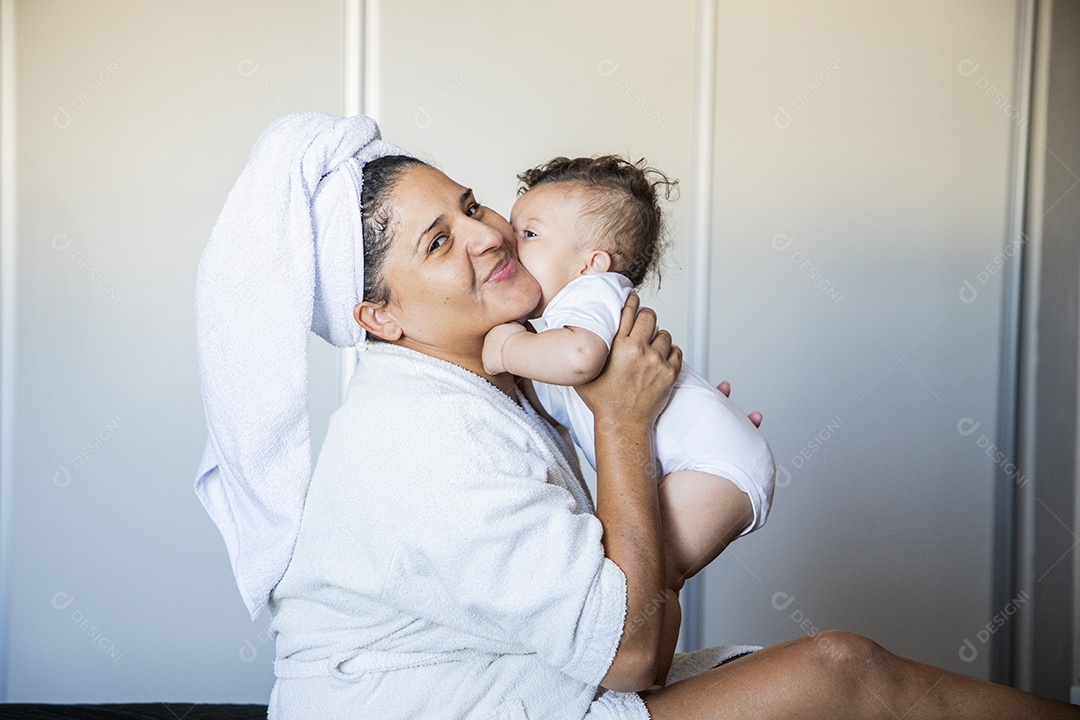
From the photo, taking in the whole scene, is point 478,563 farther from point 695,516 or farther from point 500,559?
point 695,516

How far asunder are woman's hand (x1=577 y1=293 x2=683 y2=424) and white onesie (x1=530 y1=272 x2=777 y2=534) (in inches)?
1.1

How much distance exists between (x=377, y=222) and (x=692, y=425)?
0.55 metres

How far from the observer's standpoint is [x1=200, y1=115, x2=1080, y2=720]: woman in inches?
47.1

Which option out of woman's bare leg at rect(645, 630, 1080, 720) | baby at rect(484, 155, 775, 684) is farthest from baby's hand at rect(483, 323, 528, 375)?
woman's bare leg at rect(645, 630, 1080, 720)

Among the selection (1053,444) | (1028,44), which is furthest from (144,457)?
(1028,44)

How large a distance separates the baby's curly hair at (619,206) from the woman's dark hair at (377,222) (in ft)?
1.14

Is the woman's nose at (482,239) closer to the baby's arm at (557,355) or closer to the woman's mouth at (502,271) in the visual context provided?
the woman's mouth at (502,271)

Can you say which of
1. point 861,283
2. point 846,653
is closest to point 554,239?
point 846,653

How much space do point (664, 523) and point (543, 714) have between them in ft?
1.04

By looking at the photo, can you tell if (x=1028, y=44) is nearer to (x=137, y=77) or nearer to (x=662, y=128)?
(x=662, y=128)

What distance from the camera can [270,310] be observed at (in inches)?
52.2

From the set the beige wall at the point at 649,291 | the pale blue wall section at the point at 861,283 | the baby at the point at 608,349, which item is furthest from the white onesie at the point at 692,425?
the pale blue wall section at the point at 861,283

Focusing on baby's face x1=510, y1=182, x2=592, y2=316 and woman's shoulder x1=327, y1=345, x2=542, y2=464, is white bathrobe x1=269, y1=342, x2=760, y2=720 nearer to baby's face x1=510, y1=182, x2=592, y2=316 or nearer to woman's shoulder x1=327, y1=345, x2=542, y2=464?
woman's shoulder x1=327, y1=345, x2=542, y2=464

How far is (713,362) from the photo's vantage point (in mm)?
2969
